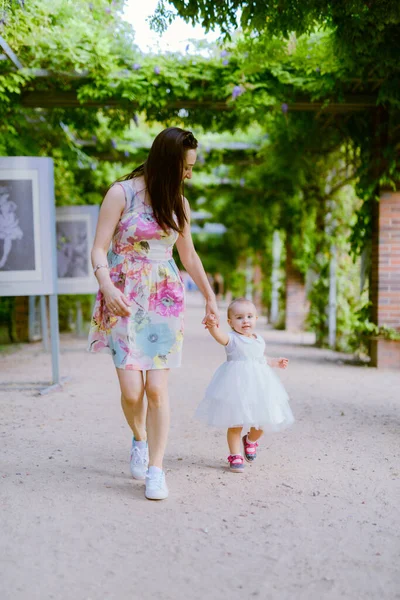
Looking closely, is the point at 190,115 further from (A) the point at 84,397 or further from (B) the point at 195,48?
(A) the point at 84,397

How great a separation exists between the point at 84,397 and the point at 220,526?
3.44 m

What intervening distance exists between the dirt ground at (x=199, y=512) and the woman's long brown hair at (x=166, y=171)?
4.37 ft

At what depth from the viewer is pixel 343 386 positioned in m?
6.83

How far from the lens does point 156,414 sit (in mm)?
3254

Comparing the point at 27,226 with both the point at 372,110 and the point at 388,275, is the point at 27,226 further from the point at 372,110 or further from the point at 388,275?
the point at 372,110

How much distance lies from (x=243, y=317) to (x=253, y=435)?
67 centimetres

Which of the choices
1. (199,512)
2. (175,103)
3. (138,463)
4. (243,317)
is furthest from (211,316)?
(175,103)

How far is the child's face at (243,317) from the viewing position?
3.74 metres

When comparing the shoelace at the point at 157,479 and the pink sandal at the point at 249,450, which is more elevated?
the shoelace at the point at 157,479

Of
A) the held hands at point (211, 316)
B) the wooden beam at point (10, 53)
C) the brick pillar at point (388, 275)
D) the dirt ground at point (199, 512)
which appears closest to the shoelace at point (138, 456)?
the dirt ground at point (199, 512)

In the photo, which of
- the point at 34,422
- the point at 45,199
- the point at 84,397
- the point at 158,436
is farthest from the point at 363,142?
the point at 158,436

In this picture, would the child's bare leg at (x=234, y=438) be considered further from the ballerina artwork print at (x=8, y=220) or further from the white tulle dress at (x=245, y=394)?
→ the ballerina artwork print at (x=8, y=220)

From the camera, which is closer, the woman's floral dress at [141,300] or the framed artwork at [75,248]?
the woman's floral dress at [141,300]

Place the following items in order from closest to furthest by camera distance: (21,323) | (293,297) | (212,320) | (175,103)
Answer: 1. (212,320)
2. (175,103)
3. (21,323)
4. (293,297)
